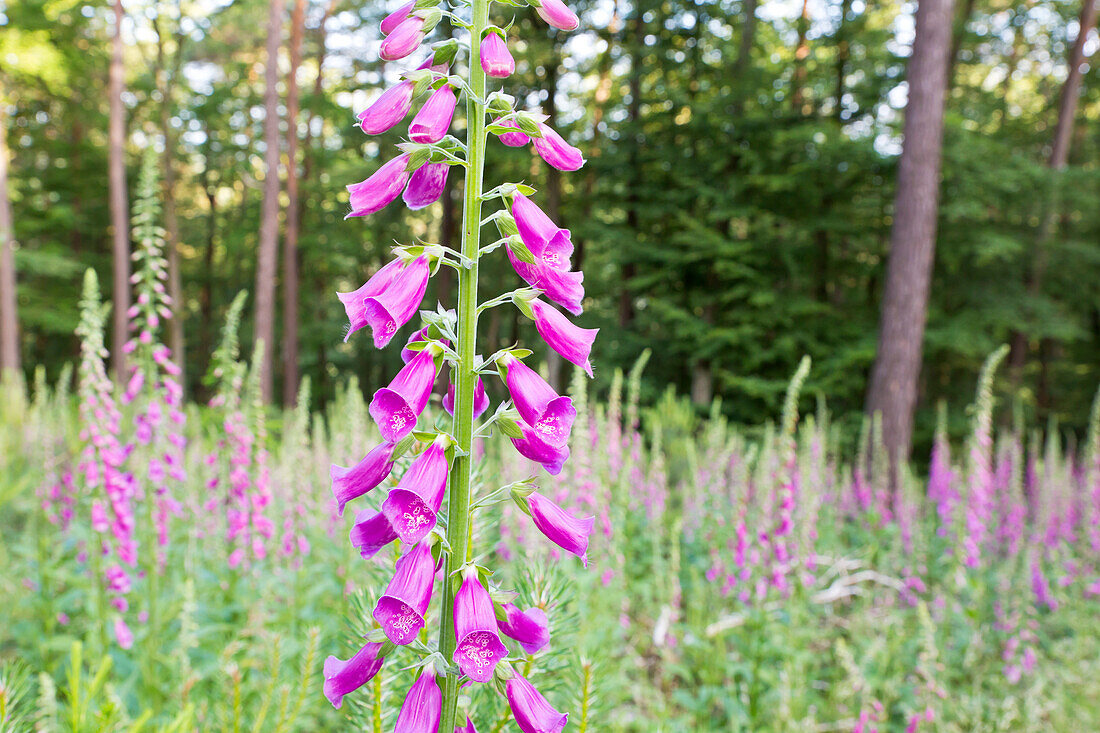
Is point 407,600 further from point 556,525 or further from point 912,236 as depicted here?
point 912,236

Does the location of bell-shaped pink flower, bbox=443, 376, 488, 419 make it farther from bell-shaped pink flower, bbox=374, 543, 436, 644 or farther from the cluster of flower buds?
bell-shaped pink flower, bbox=374, 543, 436, 644

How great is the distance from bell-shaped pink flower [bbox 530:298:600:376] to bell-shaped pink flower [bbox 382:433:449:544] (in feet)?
1.03

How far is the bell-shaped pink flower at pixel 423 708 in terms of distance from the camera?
3.08 feet

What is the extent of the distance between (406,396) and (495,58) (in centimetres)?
60

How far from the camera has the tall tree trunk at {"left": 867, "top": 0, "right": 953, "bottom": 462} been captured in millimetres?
9352

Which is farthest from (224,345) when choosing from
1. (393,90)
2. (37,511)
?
(393,90)

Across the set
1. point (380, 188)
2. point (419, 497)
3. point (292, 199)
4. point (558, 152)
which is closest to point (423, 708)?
point (419, 497)

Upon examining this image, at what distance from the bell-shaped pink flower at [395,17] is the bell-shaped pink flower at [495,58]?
220 mm

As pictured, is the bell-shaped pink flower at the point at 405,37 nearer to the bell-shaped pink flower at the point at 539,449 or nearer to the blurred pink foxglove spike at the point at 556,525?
the bell-shaped pink flower at the point at 539,449

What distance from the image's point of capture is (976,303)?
14.5 m

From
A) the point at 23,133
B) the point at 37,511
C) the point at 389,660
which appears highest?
the point at 23,133

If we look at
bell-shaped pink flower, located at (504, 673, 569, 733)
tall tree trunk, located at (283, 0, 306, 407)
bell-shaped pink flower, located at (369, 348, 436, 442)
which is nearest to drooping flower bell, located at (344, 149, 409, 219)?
bell-shaped pink flower, located at (369, 348, 436, 442)

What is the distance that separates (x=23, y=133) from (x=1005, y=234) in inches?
1278

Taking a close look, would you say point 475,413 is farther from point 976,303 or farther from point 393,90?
point 976,303
